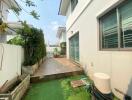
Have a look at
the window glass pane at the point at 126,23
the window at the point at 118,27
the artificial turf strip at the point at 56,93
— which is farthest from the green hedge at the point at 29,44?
the window glass pane at the point at 126,23

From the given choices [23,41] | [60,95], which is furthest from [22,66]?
[60,95]

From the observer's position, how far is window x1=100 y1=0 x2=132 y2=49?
127 inches

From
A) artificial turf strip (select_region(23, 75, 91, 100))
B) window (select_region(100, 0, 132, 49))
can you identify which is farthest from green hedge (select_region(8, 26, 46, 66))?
window (select_region(100, 0, 132, 49))

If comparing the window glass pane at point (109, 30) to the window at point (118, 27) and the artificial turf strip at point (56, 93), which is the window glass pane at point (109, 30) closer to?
the window at point (118, 27)

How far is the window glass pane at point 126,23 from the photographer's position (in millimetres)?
3181

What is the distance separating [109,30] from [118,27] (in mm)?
585

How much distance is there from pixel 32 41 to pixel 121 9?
4822 mm

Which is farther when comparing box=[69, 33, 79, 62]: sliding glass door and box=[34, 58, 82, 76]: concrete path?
box=[69, 33, 79, 62]: sliding glass door

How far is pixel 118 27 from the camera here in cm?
362

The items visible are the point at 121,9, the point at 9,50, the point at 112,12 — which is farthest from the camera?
the point at 9,50

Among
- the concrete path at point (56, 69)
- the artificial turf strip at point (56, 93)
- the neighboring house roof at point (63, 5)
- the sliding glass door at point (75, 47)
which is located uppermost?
the neighboring house roof at point (63, 5)

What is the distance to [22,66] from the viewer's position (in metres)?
6.10

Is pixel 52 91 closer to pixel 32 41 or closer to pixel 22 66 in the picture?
pixel 22 66

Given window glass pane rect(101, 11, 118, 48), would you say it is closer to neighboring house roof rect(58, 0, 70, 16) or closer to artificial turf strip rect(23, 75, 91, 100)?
artificial turf strip rect(23, 75, 91, 100)
